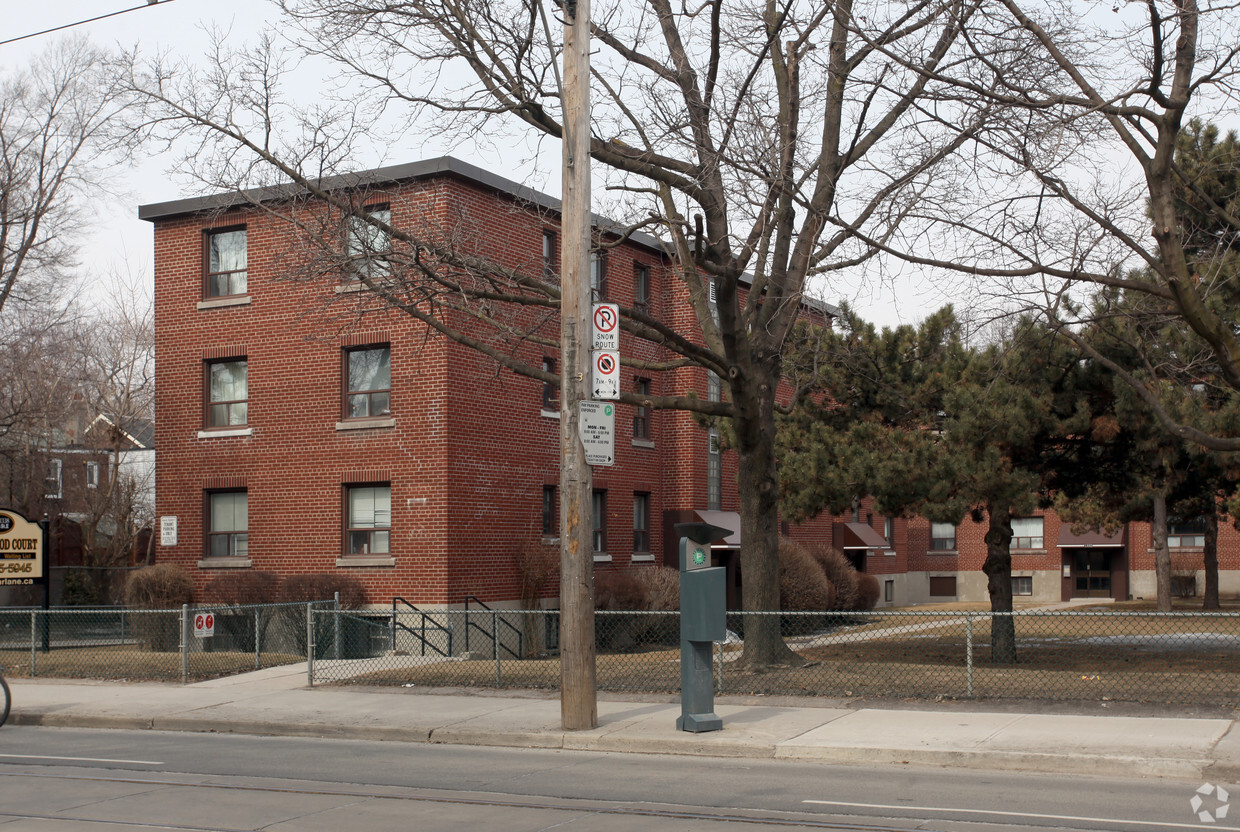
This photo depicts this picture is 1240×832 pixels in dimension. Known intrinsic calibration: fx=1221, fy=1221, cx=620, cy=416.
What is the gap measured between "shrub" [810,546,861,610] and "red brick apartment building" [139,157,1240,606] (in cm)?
708

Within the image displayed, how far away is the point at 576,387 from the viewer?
40.4ft

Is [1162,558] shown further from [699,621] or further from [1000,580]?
[699,621]

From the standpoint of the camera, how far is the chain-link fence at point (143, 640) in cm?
2044

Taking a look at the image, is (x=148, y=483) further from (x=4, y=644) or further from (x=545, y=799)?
(x=545, y=799)

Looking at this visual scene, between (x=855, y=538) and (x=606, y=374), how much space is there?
31162 millimetres

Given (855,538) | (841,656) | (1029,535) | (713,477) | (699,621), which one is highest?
(713,477)

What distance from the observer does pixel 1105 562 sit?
56.0 m

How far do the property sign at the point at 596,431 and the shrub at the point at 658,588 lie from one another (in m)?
16.0

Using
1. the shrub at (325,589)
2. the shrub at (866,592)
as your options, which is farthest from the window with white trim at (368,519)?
the shrub at (866,592)

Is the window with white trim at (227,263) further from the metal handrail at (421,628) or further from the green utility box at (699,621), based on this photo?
the green utility box at (699,621)

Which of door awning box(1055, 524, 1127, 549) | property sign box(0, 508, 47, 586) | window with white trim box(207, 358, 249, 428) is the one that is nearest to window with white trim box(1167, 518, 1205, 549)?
door awning box(1055, 524, 1127, 549)

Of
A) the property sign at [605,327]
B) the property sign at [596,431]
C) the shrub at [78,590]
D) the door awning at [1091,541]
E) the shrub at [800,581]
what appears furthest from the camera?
the door awning at [1091,541]

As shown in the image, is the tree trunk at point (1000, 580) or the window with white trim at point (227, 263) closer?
the tree trunk at point (1000, 580)

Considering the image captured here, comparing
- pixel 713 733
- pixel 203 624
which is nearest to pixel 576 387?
pixel 713 733
